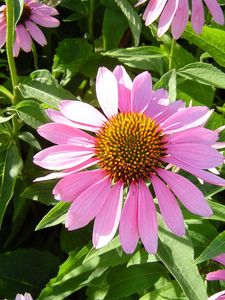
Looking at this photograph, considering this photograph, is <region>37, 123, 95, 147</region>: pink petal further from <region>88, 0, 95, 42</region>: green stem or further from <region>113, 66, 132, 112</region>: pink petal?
<region>88, 0, 95, 42</region>: green stem

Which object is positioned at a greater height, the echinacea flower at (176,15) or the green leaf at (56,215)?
the echinacea flower at (176,15)

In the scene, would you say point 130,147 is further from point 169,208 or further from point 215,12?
point 215,12

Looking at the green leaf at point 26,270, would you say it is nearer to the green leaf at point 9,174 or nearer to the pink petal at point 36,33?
the green leaf at point 9,174

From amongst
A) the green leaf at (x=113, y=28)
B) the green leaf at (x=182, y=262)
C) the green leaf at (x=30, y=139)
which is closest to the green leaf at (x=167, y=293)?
the green leaf at (x=182, y=262)

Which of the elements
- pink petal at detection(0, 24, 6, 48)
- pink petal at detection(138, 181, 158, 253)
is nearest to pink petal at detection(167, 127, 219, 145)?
pink petal at detection(138, 181, 158, 253)

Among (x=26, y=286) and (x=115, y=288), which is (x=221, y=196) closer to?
(x=115, y=288)

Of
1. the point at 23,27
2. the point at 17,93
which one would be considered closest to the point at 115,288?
the point at 17,93
